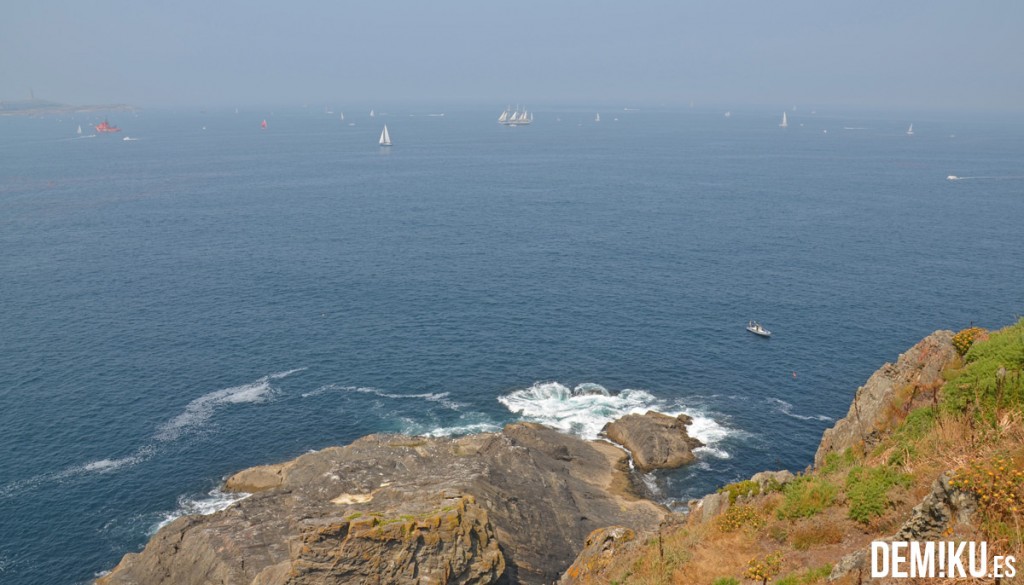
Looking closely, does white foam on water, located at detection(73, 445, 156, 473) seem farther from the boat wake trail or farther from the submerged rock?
the submerged rock

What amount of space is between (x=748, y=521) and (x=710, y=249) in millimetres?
137141

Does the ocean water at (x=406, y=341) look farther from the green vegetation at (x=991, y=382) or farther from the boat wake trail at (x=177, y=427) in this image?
the green vegetation at (x=991, y=382)

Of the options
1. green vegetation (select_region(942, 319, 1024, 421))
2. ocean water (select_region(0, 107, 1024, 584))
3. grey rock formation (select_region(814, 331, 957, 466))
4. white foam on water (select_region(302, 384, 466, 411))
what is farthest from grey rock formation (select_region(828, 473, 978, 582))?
white foam on water (select_region(302, 384, 466, 411))

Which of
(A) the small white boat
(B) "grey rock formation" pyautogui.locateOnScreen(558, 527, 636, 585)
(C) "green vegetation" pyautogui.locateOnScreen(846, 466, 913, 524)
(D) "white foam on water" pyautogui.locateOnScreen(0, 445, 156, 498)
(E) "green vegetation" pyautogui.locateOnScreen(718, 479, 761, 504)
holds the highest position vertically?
(C) "green vegetation" pyautogui.locateOnScreen(846, 466, 913, 524)

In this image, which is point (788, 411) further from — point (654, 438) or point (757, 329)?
point (757, 329)

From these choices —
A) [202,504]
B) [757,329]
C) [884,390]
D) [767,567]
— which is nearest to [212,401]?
[202,504]

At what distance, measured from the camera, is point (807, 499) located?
34.9 m

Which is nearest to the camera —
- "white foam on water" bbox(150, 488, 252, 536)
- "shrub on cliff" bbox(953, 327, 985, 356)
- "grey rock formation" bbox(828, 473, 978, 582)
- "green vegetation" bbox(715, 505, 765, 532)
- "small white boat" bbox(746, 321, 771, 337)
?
"grey rock formation" bbox(828, 473, 978, 582)

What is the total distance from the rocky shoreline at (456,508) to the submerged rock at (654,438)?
6.4 inches

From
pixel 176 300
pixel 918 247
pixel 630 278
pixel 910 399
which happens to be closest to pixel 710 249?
pixel 630 278

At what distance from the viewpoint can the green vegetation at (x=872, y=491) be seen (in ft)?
104

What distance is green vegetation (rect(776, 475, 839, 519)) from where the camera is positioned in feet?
113

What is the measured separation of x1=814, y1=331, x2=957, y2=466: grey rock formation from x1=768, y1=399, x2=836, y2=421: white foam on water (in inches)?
1860

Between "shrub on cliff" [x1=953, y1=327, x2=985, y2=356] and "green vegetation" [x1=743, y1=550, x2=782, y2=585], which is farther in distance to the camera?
"shrub on cliff" [x1=953, y1=327, x2=985, y2=356]
